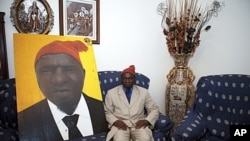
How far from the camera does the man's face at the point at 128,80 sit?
210 centimetres

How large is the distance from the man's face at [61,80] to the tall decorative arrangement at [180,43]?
116 cm

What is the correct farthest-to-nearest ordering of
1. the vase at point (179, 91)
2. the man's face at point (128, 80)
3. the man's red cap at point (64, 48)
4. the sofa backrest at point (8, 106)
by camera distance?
the vase at point (179, 91) → the man's face at point (128, 80) → the man's red cap at point (64, 48) → the sofa backrest at point (8, 106)

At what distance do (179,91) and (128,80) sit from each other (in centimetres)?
72

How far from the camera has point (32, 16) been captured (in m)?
2.09

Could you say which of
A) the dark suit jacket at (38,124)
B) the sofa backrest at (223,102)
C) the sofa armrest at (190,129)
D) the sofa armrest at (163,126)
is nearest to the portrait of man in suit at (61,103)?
the dark suit jacket at (38,124)

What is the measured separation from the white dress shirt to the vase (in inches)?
42.0

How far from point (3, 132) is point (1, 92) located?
39 centimetres

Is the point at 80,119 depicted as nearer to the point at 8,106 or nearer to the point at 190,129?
the point at 8,106

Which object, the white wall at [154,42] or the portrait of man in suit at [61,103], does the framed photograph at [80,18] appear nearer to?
the white wall at [154,42]

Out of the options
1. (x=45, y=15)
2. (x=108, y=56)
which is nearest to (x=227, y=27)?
(x=108, y=56)

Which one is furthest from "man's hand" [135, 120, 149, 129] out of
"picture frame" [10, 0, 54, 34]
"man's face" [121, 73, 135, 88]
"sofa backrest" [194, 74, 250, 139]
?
"picture frame" [10, 0, 54, 34]

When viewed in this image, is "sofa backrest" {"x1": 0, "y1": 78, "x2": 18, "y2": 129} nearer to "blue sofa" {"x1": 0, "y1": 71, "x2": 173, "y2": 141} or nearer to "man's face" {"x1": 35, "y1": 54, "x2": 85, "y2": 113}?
"blue sofa" {"x1": 0, "y1": 71, "x2": 173, "y2": 141}

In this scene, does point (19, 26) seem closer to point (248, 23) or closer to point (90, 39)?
point (90, 39)

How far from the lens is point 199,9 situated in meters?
2.77
